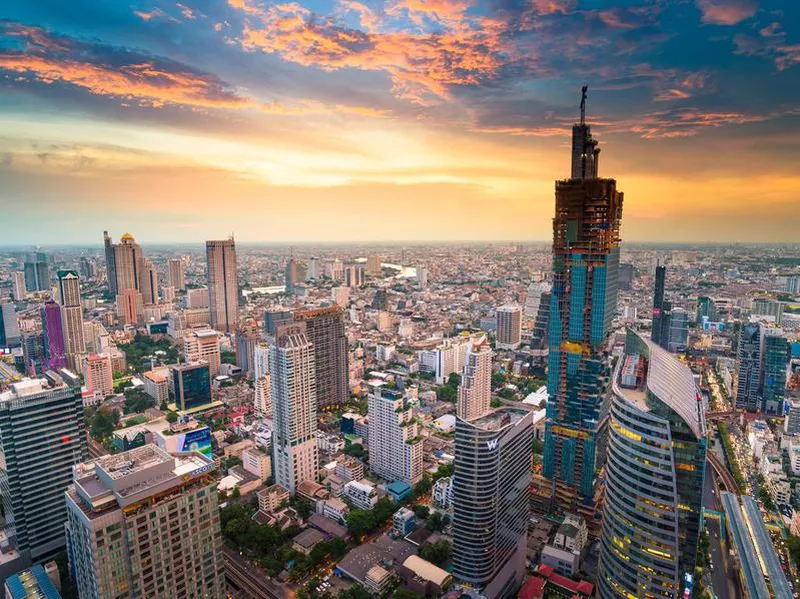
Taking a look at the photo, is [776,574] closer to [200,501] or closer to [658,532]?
[658,532]

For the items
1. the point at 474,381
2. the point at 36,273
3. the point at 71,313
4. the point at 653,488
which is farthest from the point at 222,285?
the point at 653,488

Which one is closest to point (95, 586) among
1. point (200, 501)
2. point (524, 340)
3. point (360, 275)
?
point (200, 501)

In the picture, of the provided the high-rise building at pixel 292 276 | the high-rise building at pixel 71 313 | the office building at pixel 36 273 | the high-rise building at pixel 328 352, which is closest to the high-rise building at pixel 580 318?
the high-rise building at pixel 328 352

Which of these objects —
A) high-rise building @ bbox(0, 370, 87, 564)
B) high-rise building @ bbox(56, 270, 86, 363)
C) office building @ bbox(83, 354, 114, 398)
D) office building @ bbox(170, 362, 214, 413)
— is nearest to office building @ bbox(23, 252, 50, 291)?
high-rise building @ bbox(56, 270, 86, 363)

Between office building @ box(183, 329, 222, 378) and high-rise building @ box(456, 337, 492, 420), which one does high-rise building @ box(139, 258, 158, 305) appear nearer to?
office building @ box(183, 329, 222, 378)

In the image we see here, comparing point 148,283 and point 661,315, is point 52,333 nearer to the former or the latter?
point 148,283

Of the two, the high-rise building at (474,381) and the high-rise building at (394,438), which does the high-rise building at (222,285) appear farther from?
the high-rise building at (394,438)
